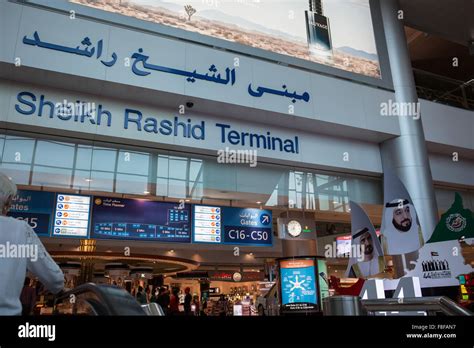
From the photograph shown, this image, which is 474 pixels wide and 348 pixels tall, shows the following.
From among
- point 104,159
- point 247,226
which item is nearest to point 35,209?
point 104,159

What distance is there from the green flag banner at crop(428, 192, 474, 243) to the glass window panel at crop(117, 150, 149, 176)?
403cm

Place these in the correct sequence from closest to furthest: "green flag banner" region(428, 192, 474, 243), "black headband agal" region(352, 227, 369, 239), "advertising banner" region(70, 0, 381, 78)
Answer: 1. "green flag banner" region(428, 192, 474, 243)
2. "black headband agal" region(352, 227, 369, 239)
3. "advertising banner" region(70, 0, 381, 78)

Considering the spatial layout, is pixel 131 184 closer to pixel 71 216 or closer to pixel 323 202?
pixel 71 216

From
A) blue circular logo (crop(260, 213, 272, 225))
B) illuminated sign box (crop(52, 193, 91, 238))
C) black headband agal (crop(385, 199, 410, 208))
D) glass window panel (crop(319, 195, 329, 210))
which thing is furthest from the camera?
glass window panel (crop(319, 195, 329, 210))

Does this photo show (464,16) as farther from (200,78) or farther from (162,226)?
(162,226)

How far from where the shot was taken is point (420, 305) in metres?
1.93

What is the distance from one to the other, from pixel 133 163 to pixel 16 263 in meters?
4.33

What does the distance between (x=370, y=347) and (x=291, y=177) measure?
6184 millimetres

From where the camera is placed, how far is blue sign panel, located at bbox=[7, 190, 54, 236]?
5.19m

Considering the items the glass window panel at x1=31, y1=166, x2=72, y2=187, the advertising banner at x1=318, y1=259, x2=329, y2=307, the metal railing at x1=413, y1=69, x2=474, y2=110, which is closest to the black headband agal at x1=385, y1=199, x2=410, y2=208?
Result: the advertising banner at x1=318, y1=259, x2=329, y2=307

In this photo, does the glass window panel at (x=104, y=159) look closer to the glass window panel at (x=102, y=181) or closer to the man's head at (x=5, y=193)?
the glass window panel at (x=102, y=181)

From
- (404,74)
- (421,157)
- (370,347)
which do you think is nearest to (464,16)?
(404,74)

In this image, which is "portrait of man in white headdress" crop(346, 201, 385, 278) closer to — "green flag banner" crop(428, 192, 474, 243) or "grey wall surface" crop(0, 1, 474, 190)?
"green flag banner" crop(428, 192, 474, 243)

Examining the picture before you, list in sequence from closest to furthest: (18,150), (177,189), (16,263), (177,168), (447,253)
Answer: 1. (16,263)
2. (447,253)
3. (18,150)
4. (177,189)
5. (177,168)
